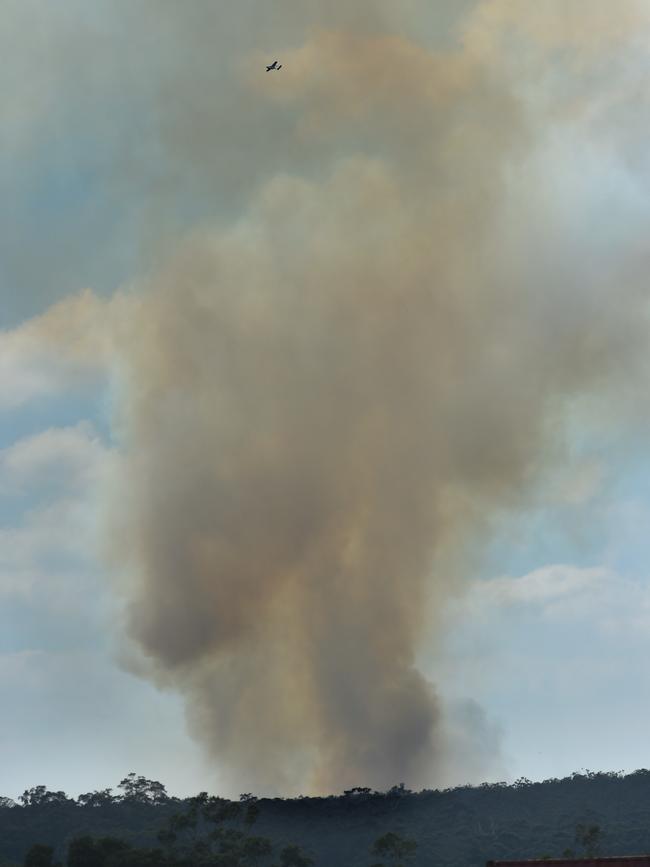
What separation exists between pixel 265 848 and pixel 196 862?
748 inches

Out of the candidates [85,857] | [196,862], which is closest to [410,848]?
[196,862]

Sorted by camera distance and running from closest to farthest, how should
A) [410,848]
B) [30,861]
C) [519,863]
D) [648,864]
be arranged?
[648,864]
[519,863]
[30,861]
[410,848]

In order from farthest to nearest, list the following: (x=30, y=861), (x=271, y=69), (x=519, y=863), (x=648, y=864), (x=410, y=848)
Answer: (x=410, y=848)
(x=30, y=861)
(x=271, y=69)
(x=519, y=863)
(x=648, y=864)

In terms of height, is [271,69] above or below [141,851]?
above

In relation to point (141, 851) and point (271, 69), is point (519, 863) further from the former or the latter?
point (271, 69)

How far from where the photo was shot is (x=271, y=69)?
524ft

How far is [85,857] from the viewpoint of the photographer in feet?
574

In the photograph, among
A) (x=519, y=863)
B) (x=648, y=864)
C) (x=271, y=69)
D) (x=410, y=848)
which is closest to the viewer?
(x=648, y=864)

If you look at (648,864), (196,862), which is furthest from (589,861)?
(196,862)

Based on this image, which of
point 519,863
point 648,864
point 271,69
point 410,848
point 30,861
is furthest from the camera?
point 410,848

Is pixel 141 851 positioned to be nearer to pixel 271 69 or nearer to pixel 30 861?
pixel 30 861

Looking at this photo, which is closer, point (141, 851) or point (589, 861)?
point (589, 861)

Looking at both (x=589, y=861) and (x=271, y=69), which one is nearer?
(x=589, y=861)

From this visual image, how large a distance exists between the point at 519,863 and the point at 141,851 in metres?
110
